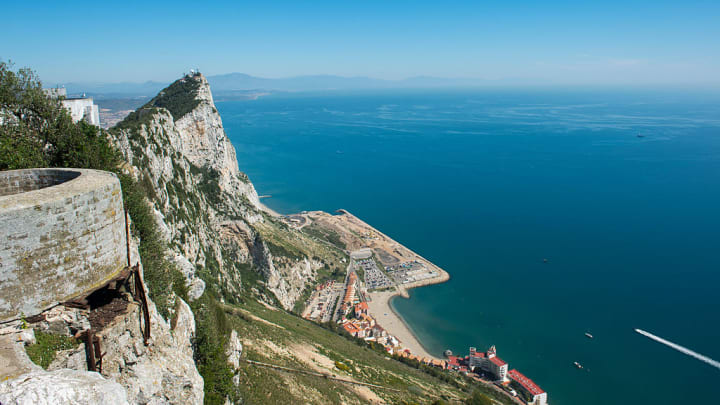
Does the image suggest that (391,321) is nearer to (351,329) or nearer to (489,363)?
(351,329)

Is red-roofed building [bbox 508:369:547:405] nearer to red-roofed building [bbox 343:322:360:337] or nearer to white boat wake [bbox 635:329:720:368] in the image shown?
red-roofed building [bbox 343:322:360:337]

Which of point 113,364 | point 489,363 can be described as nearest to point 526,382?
point 489,363

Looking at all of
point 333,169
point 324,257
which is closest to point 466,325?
point 324,257

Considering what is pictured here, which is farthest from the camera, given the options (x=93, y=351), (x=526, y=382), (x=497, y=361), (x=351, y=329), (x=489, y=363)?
(x=351, y=329)

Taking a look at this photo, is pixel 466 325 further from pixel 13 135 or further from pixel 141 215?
pixel 13 135

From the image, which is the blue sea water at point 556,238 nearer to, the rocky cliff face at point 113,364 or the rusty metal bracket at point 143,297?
the rocky cliff face at point 113,364
